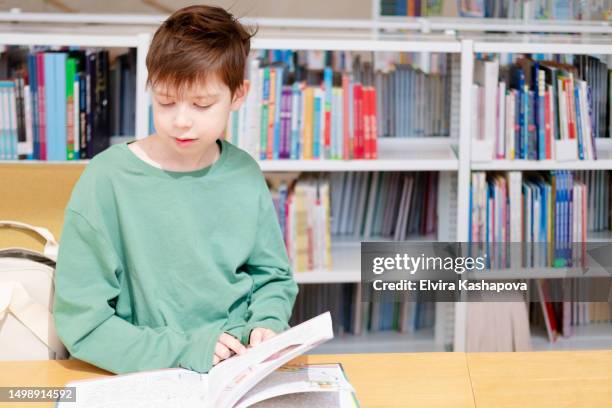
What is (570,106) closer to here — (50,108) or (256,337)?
(50,108)

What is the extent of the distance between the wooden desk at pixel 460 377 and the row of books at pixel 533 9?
1.93 metres

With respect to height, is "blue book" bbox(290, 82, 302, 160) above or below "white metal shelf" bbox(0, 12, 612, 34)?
below

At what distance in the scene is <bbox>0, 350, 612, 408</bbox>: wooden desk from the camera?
3.97ft

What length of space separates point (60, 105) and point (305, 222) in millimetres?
737

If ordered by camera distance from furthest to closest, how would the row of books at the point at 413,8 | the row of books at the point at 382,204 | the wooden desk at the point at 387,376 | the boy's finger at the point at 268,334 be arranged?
the row of books at the point at 413,8 < the row of books at the point at 382,204 < the boy's finger at the point at 268,334 < the wooden desk at the point at 387,376

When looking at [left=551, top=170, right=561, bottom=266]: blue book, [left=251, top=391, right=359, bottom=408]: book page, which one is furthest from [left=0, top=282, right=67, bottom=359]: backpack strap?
[left=551, top=170, right=561, bottom=266]: blue book

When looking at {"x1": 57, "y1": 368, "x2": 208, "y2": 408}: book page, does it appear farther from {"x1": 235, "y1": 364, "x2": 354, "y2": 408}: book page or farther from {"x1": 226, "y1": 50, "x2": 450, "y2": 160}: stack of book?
{"x1": 226, "y1": 50, "x2": 450, "y2": 160}: stack of book

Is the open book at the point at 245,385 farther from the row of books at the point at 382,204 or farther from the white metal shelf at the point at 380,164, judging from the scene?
the row of books at the point at 382,204

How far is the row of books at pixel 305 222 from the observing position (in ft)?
8.43

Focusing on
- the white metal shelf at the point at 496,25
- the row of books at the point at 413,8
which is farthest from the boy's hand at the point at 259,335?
the row of books at the point at 413,8

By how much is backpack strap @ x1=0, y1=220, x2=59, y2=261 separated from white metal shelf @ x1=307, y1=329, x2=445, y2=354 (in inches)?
53.4

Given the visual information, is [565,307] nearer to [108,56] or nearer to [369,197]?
[369,197]

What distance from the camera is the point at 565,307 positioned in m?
2.84

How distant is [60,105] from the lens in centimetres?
247
